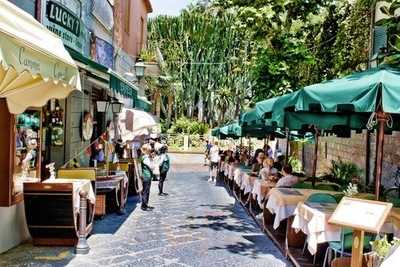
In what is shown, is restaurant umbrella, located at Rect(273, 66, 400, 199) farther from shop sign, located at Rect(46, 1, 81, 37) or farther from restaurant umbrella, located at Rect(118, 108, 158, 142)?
restaurant umbrella, located at Rect(118, 108, 158, 142)

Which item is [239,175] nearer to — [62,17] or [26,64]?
[62,17]

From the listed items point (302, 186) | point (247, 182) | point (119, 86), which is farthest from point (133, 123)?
point (302, 186)

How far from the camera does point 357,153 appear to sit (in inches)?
648

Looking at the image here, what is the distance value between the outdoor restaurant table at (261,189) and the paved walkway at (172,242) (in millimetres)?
593

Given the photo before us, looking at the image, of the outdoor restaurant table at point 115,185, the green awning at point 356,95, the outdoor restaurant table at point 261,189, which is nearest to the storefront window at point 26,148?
the outdoor restaurant table at point 115,185

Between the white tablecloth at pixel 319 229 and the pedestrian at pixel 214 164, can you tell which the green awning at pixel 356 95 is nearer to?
the white tablecloth at pixel 319 229

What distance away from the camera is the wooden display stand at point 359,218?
5.17m

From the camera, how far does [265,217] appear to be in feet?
34.8

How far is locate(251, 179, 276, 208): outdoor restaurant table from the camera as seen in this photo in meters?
11.5

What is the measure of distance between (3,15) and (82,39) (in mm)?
9177

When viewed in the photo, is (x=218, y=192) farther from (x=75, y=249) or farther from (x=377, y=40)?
(x=75, y=249)

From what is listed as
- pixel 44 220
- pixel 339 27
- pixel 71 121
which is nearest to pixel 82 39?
pixel 71 121

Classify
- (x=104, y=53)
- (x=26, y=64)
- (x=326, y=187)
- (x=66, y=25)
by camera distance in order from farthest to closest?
(x=104, y=53), (x=66, y=25), (x=326, y=187), (x=26, y=64)

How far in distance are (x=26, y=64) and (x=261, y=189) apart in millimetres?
7583
